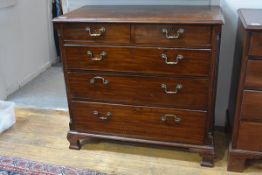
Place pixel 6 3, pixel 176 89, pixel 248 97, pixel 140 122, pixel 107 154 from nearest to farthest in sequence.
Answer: pixel 248 97 < pixel 176 89 < pixel 140 122 < pixel 107 154 < pixel 6 3

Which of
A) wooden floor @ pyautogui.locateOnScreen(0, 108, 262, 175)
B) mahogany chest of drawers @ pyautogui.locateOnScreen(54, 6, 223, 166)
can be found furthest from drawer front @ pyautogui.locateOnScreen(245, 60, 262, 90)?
wooden floor @ pyautogui.locateOnScreen(0, 108, 262, 175)

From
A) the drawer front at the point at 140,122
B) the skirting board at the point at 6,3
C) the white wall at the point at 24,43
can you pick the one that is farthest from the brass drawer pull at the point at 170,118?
the skirting board at the point at 6,3

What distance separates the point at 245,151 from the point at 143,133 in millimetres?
559

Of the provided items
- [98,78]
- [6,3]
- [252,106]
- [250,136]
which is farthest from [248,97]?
[6,3]

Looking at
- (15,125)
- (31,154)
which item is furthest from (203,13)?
(15,125)

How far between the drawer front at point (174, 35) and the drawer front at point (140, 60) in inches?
1.4

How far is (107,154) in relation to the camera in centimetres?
181

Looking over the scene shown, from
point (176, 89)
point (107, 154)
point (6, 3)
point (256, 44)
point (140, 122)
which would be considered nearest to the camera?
point (256, 44)

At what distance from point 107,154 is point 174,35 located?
842 millimetres

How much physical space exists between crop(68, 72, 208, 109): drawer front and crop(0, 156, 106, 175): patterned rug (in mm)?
418

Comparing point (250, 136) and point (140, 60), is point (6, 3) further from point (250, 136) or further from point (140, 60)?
point (250, 136)

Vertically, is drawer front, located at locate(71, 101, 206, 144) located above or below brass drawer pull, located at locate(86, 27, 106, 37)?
below

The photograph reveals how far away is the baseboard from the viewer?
2.61 m

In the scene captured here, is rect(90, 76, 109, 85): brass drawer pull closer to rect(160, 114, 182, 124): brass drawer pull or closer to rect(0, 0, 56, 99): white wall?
rect(160, 114, 182, 124): brass drawer pull
